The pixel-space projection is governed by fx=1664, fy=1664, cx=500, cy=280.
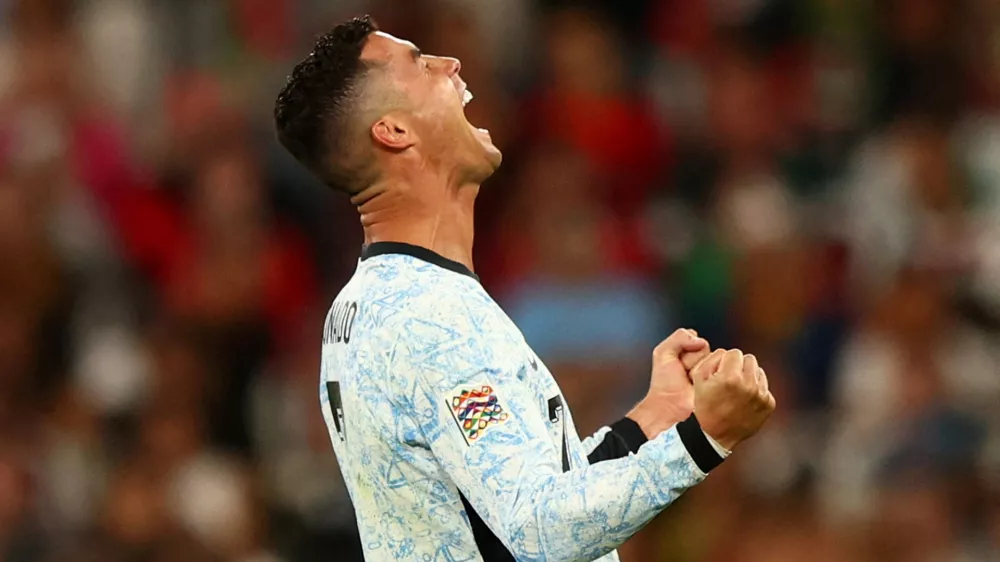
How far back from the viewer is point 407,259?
360 centimetres

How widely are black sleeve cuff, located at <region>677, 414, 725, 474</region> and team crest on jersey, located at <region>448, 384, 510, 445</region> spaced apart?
1.15 ft

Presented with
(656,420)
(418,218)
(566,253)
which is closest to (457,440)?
(418,218)

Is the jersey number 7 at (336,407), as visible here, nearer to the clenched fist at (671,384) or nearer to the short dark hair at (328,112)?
the short dark hair at (328,112)

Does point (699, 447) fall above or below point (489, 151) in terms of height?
below

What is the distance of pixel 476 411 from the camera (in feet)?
10.7

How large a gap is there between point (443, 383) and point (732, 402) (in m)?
0.57

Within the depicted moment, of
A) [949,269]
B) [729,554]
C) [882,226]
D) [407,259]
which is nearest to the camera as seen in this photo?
[407,259]

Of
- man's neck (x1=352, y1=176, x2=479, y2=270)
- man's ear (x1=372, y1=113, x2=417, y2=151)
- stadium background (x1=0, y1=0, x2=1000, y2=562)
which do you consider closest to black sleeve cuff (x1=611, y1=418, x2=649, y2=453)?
man's neck (x1=352, y1=176, x2=479, y2=270)

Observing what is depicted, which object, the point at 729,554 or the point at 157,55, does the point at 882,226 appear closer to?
the point at 729,554

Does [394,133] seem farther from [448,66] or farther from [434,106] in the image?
[448,66]

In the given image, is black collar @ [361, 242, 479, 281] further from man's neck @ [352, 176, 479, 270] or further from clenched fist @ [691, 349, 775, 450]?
clenched fist @ [691, 349, 775, 450]

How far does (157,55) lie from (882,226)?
431cm

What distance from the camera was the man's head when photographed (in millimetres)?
3719

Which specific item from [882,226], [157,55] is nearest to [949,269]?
[882,226]
